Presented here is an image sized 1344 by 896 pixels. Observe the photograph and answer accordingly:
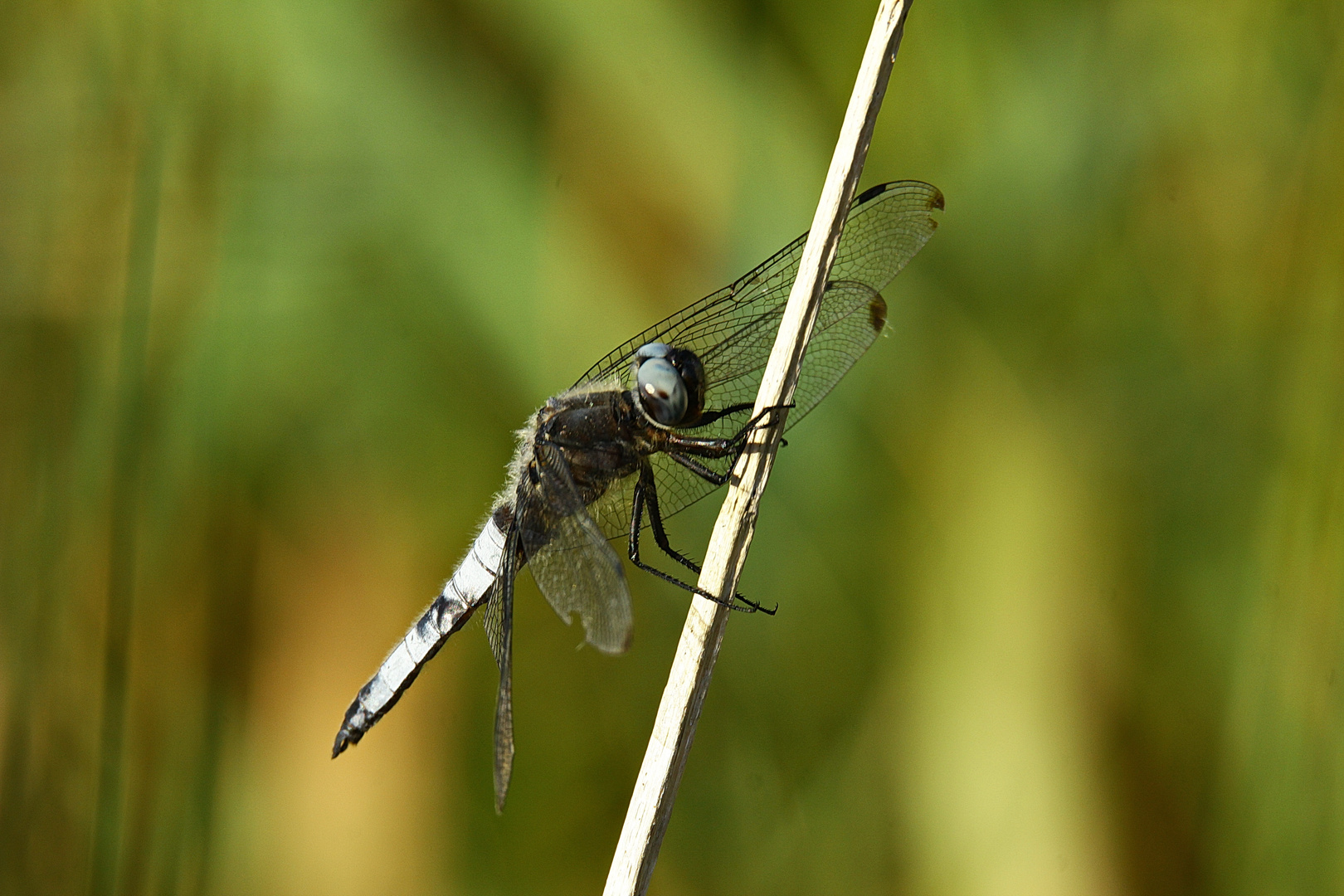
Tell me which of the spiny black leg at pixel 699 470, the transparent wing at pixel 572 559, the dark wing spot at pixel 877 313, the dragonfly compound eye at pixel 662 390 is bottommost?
the transparent wing at pixel 572 559

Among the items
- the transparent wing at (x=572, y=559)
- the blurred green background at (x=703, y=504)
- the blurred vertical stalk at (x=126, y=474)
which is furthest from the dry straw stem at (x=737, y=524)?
the blurred vertical stalk at (x=126, y=474)

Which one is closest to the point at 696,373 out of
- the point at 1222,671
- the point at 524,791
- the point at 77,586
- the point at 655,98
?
the point at 655,98

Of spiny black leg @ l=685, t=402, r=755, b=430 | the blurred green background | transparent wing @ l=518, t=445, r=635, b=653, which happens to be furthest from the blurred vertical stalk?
spiny black leg @ l=685, t=402, r=755, b=430

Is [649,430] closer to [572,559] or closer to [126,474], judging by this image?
[572,559]

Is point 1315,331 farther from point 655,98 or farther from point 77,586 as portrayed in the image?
point 77,586

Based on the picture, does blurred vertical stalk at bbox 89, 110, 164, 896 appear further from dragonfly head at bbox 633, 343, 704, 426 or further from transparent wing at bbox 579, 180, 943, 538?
dragonfly head at bbox 633, 343, 704, 426

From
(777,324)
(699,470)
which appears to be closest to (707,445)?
(699,470)

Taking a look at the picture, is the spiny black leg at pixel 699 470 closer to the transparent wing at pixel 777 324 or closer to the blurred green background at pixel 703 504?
the transparent wing at pixel 777 324
